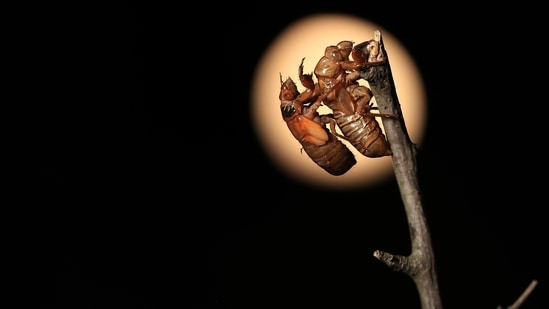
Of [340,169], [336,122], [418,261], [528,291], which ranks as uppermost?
[336,122]

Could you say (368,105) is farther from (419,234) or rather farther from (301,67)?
(419,234)

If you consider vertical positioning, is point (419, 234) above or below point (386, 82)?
below

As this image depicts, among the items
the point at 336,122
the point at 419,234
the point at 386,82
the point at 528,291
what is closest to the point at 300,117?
the point at 336,122

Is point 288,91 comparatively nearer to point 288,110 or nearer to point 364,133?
point 288,110

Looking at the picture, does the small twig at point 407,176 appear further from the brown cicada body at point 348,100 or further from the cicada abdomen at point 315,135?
the cicada abdomen at point 315,135

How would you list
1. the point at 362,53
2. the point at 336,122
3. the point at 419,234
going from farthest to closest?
the point at 336,122
the point at 362,53
the point at 419,234

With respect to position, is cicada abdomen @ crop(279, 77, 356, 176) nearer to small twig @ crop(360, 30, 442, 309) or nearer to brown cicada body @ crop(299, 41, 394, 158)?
brown cicada body @ crop(299, 41, 394, 158)

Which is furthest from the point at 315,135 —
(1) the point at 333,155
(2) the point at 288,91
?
(2) the point at 288,91

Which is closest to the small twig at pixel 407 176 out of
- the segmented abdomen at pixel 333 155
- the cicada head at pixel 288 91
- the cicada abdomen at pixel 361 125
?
the cicada abdomen at pixel 361 125

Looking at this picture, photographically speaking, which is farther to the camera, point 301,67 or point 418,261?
point 301,67
